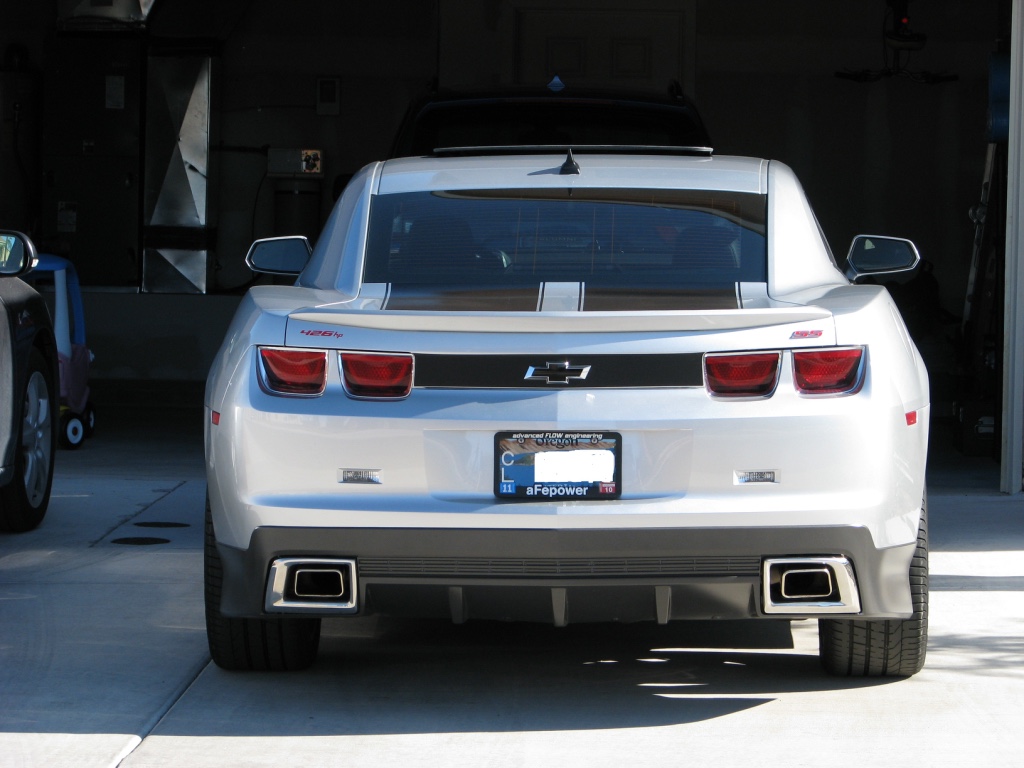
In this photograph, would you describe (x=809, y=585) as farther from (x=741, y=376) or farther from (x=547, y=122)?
(x=547, y=122)

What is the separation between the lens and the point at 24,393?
661 cm

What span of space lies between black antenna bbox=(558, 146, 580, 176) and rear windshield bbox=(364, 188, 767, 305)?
3.8 inches

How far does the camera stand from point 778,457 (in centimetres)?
395

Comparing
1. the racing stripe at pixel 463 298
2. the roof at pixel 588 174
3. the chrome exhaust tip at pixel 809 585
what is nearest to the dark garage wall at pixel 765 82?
the roof at pixel 588 174

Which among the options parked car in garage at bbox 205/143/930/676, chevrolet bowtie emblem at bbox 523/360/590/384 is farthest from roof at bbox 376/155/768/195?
chevrolet bowtie emblem at bbox 523/360/590/384

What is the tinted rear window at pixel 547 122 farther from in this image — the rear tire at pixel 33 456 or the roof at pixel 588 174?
the roof at pixel 588 174

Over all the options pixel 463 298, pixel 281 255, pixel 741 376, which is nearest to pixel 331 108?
pixel 281 255

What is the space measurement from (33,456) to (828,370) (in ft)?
13.7

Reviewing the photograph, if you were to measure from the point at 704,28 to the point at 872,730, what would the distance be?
38.4 ft

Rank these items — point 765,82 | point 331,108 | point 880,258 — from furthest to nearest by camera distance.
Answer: point 331,108 < point 765,82 < point 880,258

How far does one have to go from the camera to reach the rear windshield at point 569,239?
14.9ft

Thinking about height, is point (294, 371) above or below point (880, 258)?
below

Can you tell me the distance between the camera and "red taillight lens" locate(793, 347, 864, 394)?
398cm

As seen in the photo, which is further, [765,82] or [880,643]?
[765,82]
